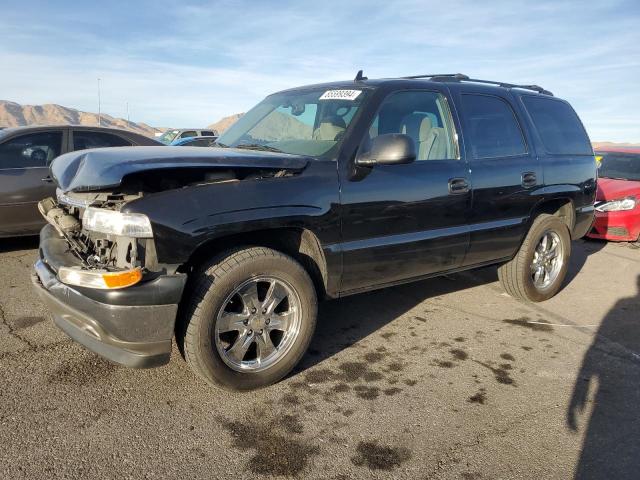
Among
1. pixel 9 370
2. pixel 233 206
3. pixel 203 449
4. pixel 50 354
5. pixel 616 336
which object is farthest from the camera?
pixel 616 336

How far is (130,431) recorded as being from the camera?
8.21ft

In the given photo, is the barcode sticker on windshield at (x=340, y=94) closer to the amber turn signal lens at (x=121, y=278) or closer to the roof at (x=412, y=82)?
the roof at (x=412, y=82)

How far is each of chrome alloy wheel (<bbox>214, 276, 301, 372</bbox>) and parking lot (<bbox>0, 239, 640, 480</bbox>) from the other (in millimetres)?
233

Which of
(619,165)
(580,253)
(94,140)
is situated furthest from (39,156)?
(619,165)

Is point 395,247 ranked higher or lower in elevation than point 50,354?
higher

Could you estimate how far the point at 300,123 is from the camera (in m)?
3.67

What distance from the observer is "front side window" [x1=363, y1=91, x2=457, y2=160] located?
11.7 ft

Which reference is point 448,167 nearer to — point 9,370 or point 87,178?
point 87,178

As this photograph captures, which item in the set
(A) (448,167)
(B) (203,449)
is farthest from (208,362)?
(A) (448,167)

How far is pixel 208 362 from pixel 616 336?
333 centimetres

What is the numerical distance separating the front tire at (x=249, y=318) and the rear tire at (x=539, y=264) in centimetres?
247

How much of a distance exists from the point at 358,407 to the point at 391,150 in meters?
1.55

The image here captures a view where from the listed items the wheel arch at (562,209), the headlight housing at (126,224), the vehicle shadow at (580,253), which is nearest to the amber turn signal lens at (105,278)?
the headlight housing at (126,224)

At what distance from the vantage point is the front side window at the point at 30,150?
560cm
